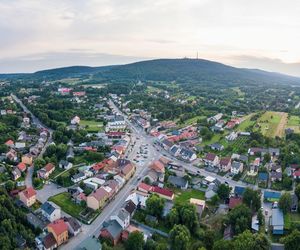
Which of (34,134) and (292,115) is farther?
(292,115)

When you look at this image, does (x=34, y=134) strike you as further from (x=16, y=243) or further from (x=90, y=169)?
(x=16, y=243)

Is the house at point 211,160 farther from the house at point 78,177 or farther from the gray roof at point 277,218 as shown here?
the house at point 78,177

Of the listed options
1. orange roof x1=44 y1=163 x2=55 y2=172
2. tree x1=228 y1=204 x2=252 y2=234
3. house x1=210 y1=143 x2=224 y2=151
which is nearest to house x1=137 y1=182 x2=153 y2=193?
tree x1=228 y1=204 x2=252 y2=234

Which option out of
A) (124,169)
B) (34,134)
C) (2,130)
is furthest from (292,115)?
(2,130)

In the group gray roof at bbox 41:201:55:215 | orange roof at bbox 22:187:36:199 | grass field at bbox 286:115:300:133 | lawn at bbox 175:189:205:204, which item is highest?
orange roof at bbox 22:187:36:199

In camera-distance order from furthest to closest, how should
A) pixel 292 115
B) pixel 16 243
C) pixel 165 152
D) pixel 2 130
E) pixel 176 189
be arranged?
pixel 292 115 < pixel 2 130 < pixel 165 152 < pixel 176 189 < pixel 16 243

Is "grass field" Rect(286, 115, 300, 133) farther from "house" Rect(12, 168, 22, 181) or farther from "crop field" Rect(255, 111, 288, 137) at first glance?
"house" Rect(12, 168, 22, 181)
